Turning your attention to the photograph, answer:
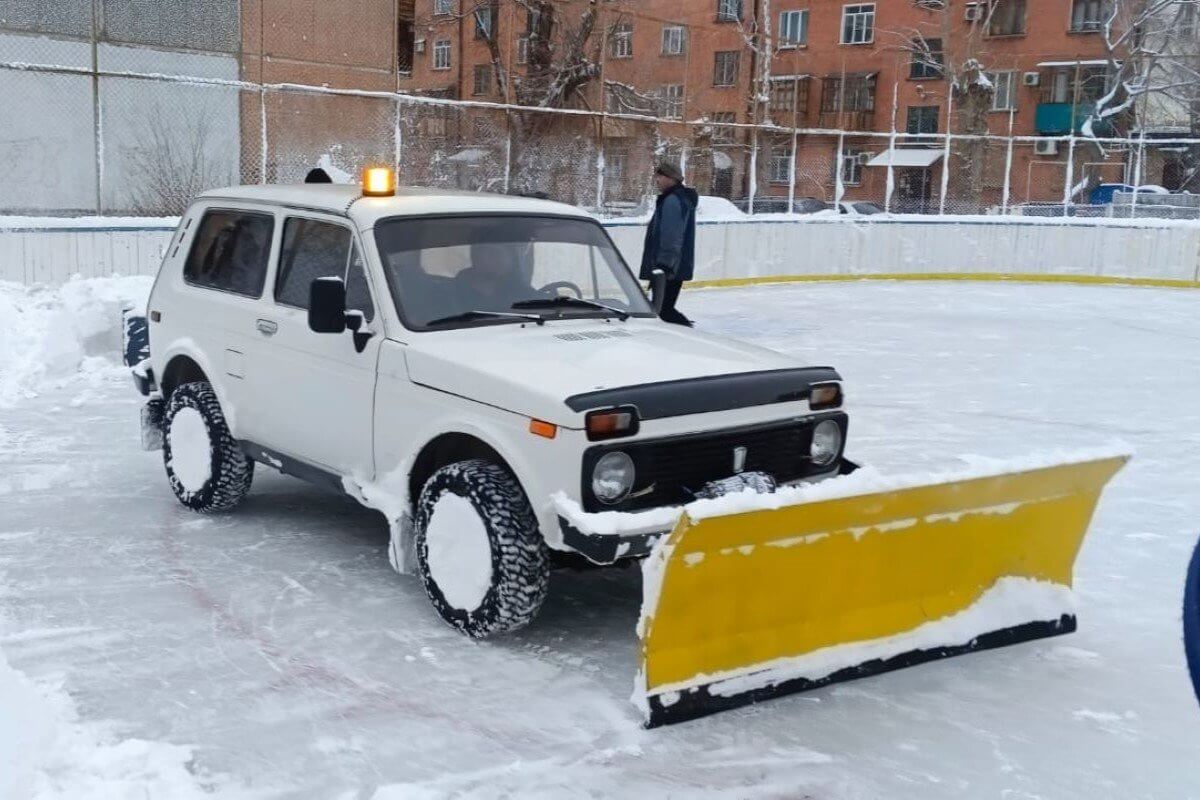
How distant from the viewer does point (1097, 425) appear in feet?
34.6

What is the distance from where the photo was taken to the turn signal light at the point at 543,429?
192 inches

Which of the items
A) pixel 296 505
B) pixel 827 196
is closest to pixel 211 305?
pixel 296 505

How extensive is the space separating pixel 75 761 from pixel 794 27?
60.3 metres

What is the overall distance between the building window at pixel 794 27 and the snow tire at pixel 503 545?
2273 inches

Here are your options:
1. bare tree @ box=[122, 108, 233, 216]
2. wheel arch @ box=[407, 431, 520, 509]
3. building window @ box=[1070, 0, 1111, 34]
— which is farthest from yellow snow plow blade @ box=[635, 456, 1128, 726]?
building window @ box=[1070, 0, 1111, 34]

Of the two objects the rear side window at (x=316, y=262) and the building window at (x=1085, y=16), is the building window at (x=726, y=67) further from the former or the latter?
the rear side window at (x=316, y=262)

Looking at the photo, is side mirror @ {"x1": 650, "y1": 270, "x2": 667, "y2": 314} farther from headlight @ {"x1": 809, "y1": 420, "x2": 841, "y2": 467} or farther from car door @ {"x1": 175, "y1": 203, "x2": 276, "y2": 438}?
car door @ {"x1": 175, "y1": 203, "x2": 276, "y2": 438}

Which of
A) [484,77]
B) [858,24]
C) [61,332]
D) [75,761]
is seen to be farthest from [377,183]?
[858,24]

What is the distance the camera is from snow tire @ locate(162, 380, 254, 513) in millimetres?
6824

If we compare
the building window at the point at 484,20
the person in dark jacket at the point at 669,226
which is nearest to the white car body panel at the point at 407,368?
the person in dark jacket at the point at 669,226

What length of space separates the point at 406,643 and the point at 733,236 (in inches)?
685

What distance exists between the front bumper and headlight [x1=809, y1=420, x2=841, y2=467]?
862 mm

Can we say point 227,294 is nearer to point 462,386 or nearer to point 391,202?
point 391,202

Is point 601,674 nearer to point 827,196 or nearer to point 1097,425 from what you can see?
point 1097,425
